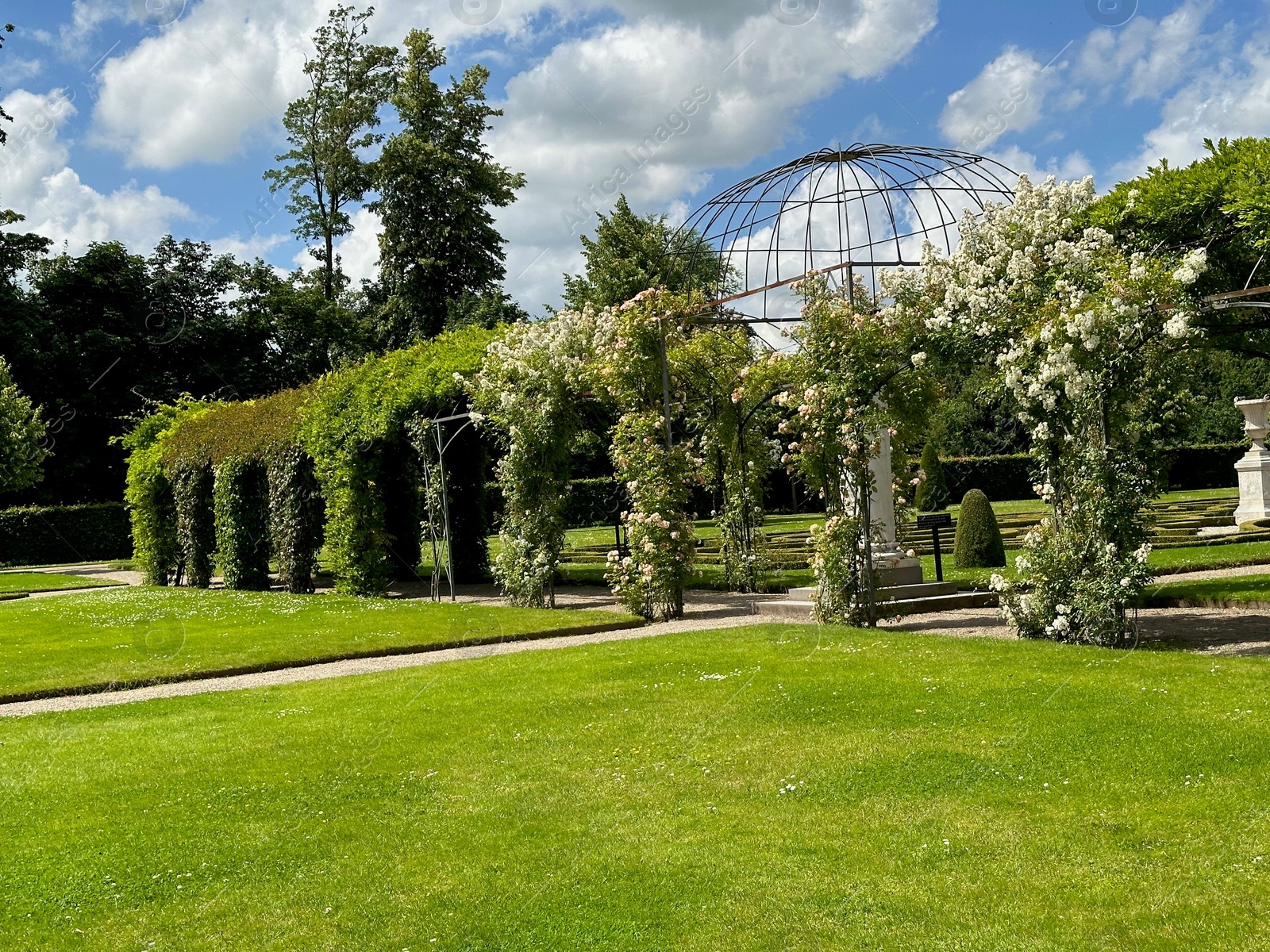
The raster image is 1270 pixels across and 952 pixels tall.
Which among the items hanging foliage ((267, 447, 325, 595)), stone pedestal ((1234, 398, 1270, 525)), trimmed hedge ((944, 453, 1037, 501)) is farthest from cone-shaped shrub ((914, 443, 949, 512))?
hanging foliage ((267, 447, 325, 595))

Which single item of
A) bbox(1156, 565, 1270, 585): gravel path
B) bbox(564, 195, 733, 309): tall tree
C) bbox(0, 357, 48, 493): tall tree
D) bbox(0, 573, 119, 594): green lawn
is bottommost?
bbox(1156, 565, 1270, 585): gravel path

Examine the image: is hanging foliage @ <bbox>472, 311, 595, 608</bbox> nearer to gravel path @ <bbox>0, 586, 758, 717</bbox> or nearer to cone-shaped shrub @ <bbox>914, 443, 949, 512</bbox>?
gravel path @ <bbox>0, 586, 758, 717</bbox>

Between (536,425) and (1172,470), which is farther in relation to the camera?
(1172,470)

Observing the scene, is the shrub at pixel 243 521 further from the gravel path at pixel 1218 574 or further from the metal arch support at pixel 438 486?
the gravel path at pixel 1218 574

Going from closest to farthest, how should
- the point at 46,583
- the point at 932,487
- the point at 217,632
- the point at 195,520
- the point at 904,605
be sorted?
the point at 904,605 < the point at 217,632 < the point at 195,520 < the point at 46,583 < the point at 932,487

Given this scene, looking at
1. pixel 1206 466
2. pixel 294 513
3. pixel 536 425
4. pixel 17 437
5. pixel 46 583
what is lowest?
pixel 46 583

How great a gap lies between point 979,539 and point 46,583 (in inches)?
869

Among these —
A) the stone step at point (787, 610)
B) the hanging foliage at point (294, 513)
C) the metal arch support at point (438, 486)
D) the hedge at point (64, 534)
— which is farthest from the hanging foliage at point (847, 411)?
the hedge at point (64, 534)

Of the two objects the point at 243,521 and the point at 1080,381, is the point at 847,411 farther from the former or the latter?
the point at 243,521

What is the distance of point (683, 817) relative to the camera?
5.98 meters

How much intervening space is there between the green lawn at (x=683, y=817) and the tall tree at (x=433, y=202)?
30.2 meters

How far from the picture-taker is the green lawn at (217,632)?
12695mm

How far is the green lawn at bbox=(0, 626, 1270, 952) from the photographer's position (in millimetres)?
4648

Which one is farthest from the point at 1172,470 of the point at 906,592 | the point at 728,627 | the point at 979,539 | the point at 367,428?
the point at 728,627
